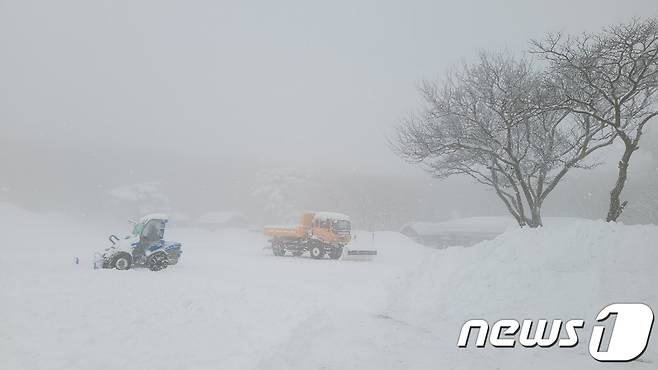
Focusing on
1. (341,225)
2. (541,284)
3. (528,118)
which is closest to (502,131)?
(528,118)

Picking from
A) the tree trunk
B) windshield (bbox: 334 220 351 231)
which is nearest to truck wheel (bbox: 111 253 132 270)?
windshield (bbox: 334 220 351 231)

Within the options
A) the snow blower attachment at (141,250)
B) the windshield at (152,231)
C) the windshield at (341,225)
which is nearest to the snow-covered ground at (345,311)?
the snow blower attachment at (141,250)

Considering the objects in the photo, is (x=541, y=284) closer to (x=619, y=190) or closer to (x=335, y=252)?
(x=619, y=190)

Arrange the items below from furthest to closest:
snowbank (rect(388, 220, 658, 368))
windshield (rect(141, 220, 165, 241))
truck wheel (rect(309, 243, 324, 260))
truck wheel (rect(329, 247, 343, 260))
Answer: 1. truck wheel (rect(329, 247, 343, 260))
2. truck wheel (rect(309, 243, 324, 260))
3. windshield (rect(141, 220, 165, 241))
4. snowbank (rect(388, 220, 658, 368))

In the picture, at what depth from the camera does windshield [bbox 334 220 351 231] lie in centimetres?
2680

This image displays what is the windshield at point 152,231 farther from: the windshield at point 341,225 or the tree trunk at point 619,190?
the tree trunk at point 619,190

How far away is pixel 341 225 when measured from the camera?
2705cm

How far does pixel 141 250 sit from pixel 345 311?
1158cm

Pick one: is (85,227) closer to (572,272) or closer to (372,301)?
(372,301)

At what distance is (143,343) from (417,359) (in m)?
4.53

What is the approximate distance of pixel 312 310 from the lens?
9.97 meters

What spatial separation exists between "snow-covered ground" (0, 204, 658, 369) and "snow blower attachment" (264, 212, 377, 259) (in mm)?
12488

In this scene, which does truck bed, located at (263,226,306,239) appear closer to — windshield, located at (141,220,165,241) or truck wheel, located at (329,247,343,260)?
truck wheel, located at (329,247,343,260)

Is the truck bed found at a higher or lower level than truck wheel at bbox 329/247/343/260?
higher
